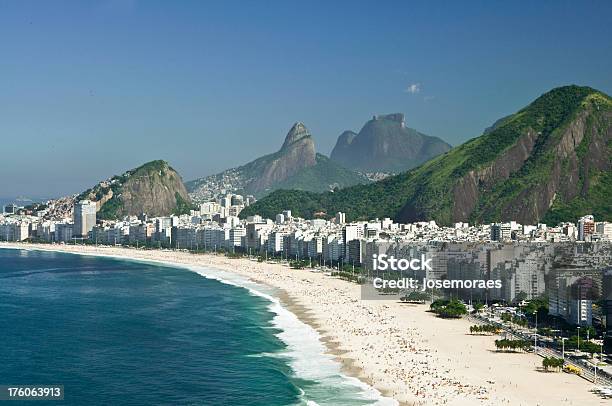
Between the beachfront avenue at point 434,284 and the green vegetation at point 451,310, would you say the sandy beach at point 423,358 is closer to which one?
the green vegetation at point 451,310

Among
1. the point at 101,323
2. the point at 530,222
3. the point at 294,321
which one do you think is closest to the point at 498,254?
the point at 294,321

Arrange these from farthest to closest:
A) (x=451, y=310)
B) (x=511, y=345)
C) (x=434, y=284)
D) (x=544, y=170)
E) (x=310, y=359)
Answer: (x=544, y=170)
(x=434, y=284)
(x=451, y=310)
(x=511, y=345)
(x=310, y=359)

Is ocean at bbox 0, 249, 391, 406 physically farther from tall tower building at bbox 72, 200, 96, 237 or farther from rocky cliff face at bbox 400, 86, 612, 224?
tall tower building at bbox 72, 200, 96, 237

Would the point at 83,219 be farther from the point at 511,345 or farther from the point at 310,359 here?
the point at 511,345

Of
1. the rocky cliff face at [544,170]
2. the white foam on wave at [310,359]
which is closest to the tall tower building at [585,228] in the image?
the rocky cliff face at [544,170]

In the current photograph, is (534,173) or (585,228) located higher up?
(534,173)

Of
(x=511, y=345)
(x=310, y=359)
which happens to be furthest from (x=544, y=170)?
(x=310, y=359)

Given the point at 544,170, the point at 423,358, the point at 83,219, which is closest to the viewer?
the point at 423,358

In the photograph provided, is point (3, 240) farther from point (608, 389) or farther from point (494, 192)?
point (608, 389)
